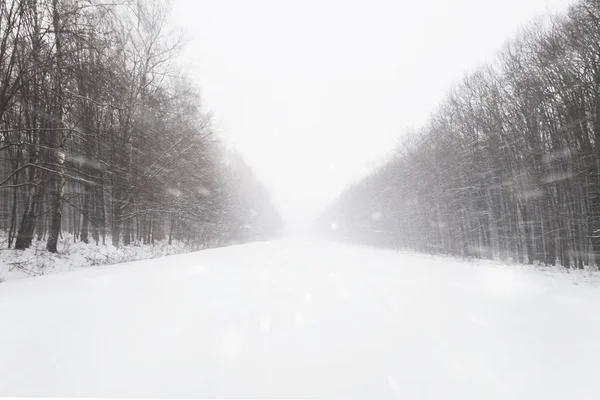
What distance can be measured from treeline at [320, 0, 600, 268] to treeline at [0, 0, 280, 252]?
16.0 meters

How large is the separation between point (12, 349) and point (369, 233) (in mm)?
45132

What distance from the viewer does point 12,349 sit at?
2234mm

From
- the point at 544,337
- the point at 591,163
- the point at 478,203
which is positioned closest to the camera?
the point at 544,337

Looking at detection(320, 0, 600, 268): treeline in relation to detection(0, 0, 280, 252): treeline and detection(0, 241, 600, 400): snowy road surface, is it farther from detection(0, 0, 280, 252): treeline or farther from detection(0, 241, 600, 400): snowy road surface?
detection(0, 0, 280, 252): treeline

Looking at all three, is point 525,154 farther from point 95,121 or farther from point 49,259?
point 49,259

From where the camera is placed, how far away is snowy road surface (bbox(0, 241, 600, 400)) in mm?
2207

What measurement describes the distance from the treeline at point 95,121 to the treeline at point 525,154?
16.0 m

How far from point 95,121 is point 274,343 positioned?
311 inches

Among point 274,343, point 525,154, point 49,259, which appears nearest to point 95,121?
point 49,259

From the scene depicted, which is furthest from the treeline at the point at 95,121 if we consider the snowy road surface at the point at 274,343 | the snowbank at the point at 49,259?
the snowy road surface at the point at 274,343

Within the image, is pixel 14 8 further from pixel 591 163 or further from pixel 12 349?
pixel 591 163

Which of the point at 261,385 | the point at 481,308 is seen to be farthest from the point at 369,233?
the point at 261,385

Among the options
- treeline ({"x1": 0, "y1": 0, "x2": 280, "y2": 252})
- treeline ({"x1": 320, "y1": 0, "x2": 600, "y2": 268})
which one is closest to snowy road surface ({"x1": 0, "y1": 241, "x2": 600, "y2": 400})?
treeline ({"x1": 0, "y1": 0, "x2": 280, "y2": 252})

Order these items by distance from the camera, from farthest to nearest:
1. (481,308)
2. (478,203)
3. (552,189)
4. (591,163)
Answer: (478,203) → (552,189) → (591,163) → (481,308)
